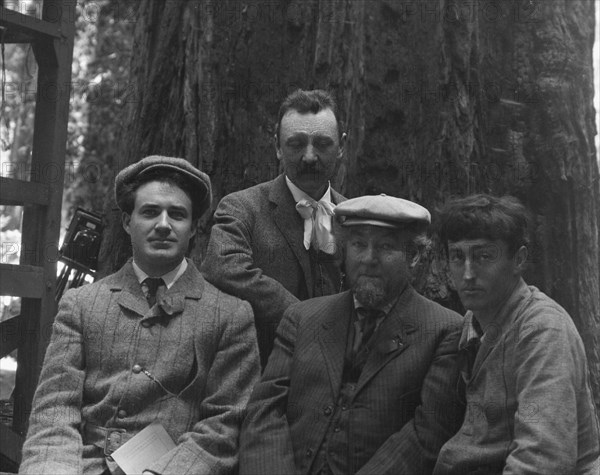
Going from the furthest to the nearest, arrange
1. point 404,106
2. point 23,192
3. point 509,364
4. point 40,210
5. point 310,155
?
point 404,106 → point 40,210 → point 23,192 → point 310,155 → point 509,364

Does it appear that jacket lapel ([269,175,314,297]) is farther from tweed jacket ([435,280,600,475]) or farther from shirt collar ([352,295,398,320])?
tweed jacket ([435,280,600,475])

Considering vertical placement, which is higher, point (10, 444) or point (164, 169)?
point (164, 169)

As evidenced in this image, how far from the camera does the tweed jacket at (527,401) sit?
11.0 ft

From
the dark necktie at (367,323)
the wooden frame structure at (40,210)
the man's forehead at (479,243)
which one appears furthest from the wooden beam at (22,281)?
the man's forehead at (479,243)

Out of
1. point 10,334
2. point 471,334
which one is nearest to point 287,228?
point 471,334

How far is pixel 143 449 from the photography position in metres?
3.89

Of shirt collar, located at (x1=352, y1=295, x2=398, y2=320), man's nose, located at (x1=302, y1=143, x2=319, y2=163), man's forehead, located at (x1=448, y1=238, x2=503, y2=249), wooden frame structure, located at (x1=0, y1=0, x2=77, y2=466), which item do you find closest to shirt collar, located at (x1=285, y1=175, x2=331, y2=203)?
man's nose, located at (x1=302, y1=143, x2=319, y2=163)

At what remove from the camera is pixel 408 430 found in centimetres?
376

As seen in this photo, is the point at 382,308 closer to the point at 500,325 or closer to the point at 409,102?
the point at 500,325

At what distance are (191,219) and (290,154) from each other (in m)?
0.59

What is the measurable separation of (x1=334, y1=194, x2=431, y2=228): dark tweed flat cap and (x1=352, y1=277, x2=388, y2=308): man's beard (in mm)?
229

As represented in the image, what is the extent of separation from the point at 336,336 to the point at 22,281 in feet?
6.56

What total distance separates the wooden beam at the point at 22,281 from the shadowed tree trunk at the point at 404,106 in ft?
2.65

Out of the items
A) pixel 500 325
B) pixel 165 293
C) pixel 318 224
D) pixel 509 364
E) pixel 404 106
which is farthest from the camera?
pixel 404 106
